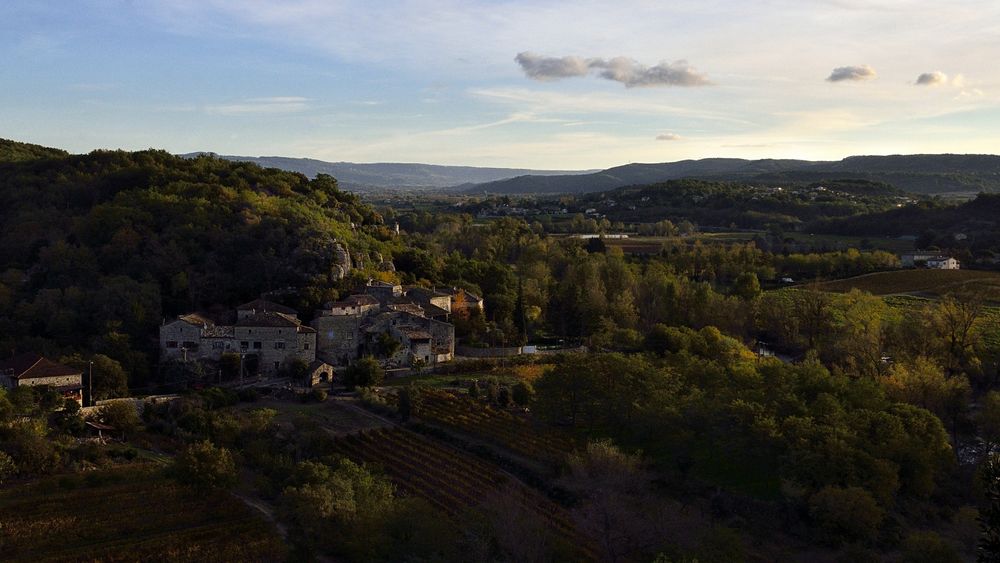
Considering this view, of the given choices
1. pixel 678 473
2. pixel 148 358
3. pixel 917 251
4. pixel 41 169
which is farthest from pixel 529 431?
pixel 917 251

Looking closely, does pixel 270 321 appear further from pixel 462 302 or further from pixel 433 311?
pixel 462 302

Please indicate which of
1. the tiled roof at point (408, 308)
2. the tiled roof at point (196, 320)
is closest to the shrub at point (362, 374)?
the tiled roof at point (408, 308)

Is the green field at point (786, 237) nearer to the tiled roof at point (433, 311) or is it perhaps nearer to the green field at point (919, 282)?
the green field at point (919, 282)

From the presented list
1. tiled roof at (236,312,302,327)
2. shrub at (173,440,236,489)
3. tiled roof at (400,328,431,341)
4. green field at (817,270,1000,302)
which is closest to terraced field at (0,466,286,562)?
shrub at (173,440,236,489)

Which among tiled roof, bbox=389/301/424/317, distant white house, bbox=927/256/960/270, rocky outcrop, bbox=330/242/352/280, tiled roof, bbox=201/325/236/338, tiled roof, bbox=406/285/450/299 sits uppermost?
rocky outcrop, bbox=330/242/352/280

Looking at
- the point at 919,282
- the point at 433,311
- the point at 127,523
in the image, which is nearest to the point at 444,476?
the point at 127,523

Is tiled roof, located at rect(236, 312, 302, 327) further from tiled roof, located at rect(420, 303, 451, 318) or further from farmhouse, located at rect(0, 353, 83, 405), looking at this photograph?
farmhouse, located at rect(0, 353, 83, 405)
